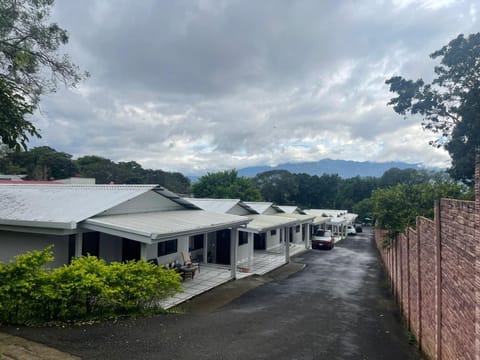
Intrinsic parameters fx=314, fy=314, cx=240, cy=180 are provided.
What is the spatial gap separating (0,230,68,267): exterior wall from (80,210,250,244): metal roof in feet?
5.30

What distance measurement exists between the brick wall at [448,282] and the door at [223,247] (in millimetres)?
11286

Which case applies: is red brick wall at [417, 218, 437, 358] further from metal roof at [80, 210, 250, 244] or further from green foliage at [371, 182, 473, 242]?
metal roof at [80, 210, 250, 244]

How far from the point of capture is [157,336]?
672cm

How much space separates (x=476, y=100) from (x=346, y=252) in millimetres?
15008

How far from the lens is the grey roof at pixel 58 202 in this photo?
33.6 ft

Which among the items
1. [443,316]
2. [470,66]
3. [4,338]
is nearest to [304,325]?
[443,316]

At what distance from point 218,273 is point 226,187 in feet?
101

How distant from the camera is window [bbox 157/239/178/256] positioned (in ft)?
47.5

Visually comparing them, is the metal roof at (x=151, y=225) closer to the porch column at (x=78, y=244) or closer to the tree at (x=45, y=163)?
the porch column at (x=78, y=244)

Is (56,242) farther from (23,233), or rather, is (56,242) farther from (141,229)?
(141,229)

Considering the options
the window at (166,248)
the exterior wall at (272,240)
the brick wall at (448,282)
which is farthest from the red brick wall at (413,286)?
the exterior wall at (272,240)

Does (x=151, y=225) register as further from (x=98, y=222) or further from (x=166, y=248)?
(x=166, y=248)

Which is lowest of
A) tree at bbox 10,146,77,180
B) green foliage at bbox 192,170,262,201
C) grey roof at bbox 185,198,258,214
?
grey roof at bbox 185,198,258,214

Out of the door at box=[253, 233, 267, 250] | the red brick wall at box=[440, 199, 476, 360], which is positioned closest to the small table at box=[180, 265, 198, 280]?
the red brick wall at box=[440, 199, 476, 360]
